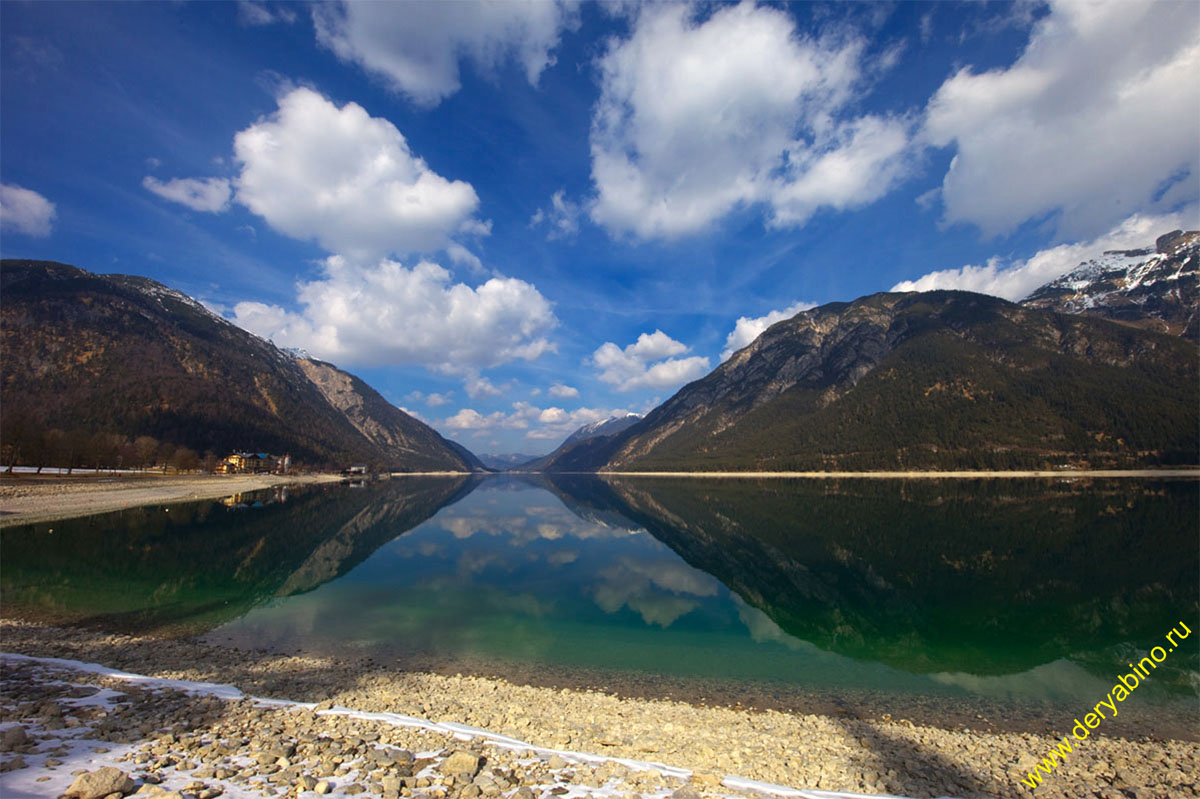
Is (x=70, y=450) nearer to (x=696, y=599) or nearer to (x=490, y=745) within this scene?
(x=696, y=599)

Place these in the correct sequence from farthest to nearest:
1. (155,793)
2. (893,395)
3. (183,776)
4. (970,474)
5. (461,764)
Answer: (893,395) < (970,474) < (461,764) < (183,776) < (155,793)

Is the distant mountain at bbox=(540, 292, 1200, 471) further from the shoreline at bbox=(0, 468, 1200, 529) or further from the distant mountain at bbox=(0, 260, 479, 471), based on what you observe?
the distant mountain at bbox=(0, 260, 479, 471)

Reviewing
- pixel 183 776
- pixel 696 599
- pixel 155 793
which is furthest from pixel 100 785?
pixel 696 599

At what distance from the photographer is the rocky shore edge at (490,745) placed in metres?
6.83

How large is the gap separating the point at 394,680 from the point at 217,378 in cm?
23584

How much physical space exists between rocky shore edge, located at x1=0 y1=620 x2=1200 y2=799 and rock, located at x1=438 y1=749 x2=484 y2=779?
1.0 inches

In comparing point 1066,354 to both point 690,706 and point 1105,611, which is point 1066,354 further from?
point 690,706

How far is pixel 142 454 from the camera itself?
313 ft

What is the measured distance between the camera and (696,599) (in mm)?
25141

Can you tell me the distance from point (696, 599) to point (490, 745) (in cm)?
1829

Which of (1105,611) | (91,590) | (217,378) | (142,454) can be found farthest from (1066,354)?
(217,378)

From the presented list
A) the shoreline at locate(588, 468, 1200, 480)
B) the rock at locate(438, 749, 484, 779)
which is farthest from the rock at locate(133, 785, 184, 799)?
the shoreline at locate(588, 468, 1200, 480)

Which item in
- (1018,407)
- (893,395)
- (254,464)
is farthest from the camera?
(893,395)

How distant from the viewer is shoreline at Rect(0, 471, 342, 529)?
1892 inches
